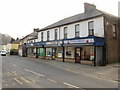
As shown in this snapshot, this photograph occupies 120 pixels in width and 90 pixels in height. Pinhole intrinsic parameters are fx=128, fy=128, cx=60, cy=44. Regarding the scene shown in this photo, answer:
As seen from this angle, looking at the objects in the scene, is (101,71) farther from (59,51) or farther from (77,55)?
(59,51)

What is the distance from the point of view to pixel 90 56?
1856 centimetres

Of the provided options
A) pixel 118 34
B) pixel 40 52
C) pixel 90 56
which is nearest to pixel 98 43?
pixel 90 56

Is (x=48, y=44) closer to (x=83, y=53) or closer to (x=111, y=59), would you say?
(x=83, y=53)

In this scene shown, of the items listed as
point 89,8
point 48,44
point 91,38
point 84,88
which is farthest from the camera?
point 48,44

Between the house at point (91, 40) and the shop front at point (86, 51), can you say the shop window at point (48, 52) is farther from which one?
the shop front at point (86, 51)

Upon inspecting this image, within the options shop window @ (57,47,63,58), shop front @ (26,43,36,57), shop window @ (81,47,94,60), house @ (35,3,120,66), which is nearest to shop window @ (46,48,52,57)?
house @ (35,3,120,66)

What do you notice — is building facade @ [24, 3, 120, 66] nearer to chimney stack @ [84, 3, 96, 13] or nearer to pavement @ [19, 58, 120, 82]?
chimney stack @ [84, 3, 96, 13]

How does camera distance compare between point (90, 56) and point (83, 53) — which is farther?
point (83, 53)

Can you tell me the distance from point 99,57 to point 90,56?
1261 mm

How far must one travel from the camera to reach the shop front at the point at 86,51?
57.1 ft

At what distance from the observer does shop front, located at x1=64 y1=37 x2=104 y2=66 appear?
17.4 meters

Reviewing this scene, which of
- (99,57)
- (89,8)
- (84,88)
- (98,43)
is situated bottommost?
(84,88)

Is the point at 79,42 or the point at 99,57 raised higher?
the point at 79,42

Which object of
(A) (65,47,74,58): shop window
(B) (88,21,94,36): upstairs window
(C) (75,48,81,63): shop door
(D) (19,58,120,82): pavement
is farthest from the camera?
(A) (65,47,74,58): shop window
